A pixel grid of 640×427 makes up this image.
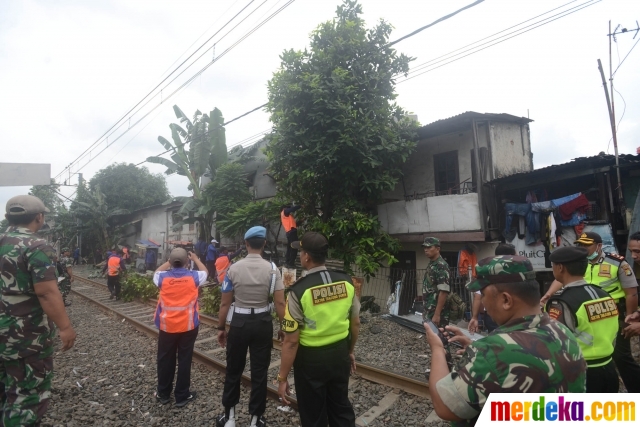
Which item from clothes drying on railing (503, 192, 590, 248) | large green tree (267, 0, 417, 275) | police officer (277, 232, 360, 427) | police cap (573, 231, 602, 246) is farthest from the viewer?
large green tree (267, 0, 417, 275)

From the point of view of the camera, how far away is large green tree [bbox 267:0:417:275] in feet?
31.3

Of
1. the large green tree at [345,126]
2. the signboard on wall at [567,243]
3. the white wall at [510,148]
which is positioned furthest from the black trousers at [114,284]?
the white wall at [510,148]

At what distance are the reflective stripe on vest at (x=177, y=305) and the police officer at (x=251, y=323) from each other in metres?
0.81

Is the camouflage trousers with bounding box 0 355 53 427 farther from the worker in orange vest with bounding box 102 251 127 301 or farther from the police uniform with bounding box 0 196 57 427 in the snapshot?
the worker in orange vest with bounding box 102 251 127 301

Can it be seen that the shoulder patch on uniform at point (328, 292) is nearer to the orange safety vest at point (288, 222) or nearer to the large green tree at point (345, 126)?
the large green tree at point (345, 126)

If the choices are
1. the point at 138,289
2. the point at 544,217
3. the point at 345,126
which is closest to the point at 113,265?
the point at 138,289

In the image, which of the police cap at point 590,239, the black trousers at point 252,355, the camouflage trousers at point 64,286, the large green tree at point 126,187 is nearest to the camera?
the black trousers at point 252,355

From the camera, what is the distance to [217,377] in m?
5.21

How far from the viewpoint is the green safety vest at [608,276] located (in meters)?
3.91

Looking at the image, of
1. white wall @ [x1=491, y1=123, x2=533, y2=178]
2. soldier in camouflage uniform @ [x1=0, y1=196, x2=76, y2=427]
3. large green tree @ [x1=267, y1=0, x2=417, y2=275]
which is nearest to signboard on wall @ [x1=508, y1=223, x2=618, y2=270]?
white wall @ [x1=491, y1=123, x2=533, y2=178]

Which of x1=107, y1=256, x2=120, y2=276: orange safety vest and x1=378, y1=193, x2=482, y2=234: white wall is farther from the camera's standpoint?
x1=107, y1=256, x2=120, y2=276: orange safety vest

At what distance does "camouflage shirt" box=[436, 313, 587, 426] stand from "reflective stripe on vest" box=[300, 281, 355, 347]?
1304 millimetres

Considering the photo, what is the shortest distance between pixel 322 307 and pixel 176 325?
2.31 m

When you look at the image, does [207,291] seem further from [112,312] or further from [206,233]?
[206,233]
